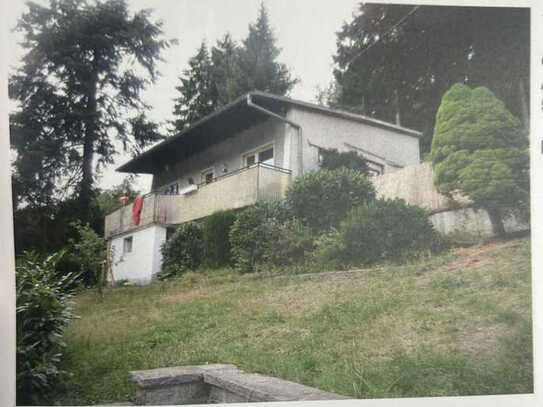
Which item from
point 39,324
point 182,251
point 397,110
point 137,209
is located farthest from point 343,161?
point 39,324

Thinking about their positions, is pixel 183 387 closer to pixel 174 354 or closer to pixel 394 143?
pixel 174 354

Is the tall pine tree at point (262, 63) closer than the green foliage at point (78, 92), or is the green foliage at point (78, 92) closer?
the green foliage at point (78, 92)

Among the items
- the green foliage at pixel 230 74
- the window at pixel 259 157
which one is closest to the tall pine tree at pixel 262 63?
the green foliage at pixel 230 74

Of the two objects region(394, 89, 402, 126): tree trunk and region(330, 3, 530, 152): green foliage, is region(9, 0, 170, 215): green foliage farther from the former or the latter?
region(394, 89, 402, 126): tree trunk

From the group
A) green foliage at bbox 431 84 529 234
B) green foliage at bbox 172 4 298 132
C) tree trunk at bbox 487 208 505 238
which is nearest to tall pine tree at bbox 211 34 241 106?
green foliage at bbox 172 4 298 132

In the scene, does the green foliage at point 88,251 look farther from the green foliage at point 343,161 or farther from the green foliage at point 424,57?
the green foliage at point 424,57

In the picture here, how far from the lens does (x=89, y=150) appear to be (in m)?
2.69

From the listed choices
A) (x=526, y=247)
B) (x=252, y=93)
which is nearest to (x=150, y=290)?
(x=252, y=93)

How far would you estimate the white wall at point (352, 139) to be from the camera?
9.12ft

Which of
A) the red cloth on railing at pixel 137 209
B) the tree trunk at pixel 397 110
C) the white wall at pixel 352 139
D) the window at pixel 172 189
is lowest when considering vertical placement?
the red cloth on railing at pixel 137 209

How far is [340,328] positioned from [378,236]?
0.52m

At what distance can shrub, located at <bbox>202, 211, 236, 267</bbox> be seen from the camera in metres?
2.77

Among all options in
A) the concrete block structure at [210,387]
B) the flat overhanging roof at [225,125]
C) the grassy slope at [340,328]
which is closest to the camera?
the concrete block structure at [210,387]

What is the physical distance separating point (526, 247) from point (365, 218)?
889 mm
